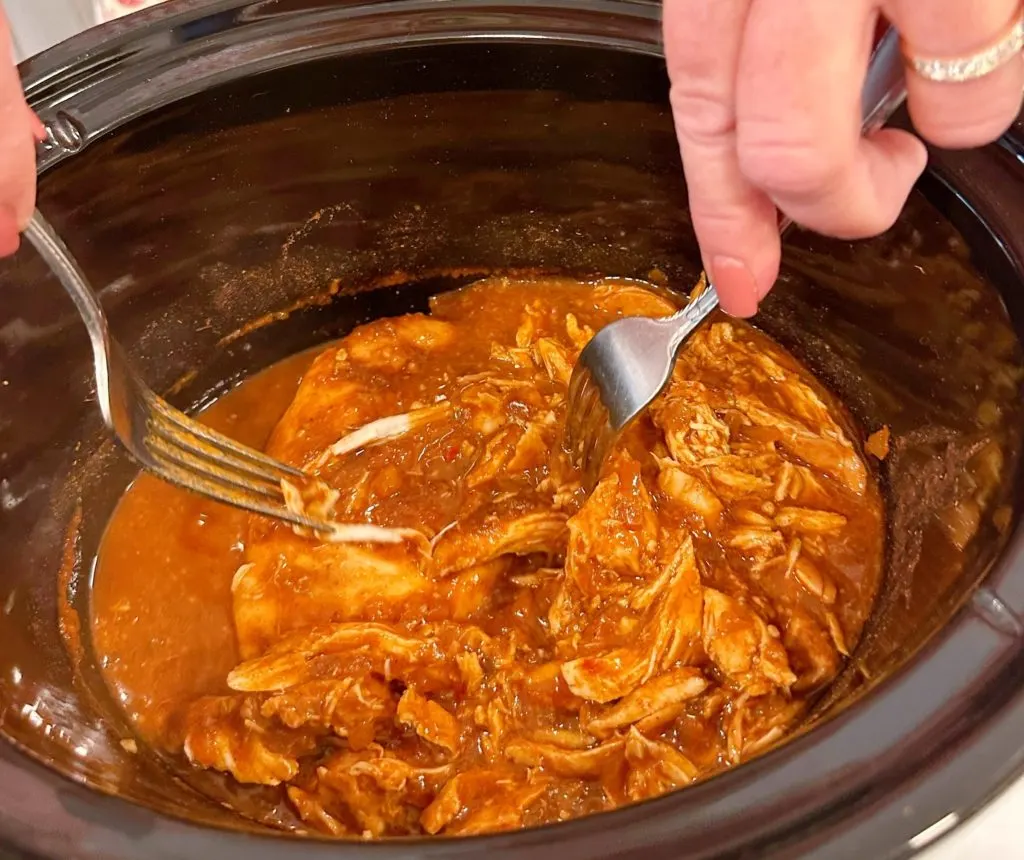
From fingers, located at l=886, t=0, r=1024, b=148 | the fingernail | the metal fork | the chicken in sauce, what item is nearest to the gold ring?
fingers, located at l=886, t=0, r=1024, b=148

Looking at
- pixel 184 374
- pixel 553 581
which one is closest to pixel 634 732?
pixel 553 581

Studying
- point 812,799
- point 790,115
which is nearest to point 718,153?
point 790,115

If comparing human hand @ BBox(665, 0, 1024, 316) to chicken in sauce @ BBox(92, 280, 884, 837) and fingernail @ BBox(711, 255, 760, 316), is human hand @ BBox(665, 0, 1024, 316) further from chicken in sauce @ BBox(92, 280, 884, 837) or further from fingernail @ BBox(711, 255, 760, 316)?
chicken in sauce @ BBox(92, 280, 884, 837)

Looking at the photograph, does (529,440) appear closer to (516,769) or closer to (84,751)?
(516,769)

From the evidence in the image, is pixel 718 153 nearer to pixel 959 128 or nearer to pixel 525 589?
pixel 959 128

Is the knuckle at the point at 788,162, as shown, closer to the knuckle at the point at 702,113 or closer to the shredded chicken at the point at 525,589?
the knuckle at the point at 702,113

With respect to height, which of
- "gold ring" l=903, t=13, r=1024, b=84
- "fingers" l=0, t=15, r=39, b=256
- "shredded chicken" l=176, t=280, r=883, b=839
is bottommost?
"shredded chicken" l=176, t=280, r=883, b=839

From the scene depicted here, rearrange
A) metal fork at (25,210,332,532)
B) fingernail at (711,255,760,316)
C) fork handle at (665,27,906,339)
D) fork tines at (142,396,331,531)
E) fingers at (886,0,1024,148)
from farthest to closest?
fork tines at (142,396,331,531) < metal fork at (25,210,332,532) < fingernail at (711,255,760,316) < fork handle at (665,27,906,339) < fingers at (886,0,1024,148)
